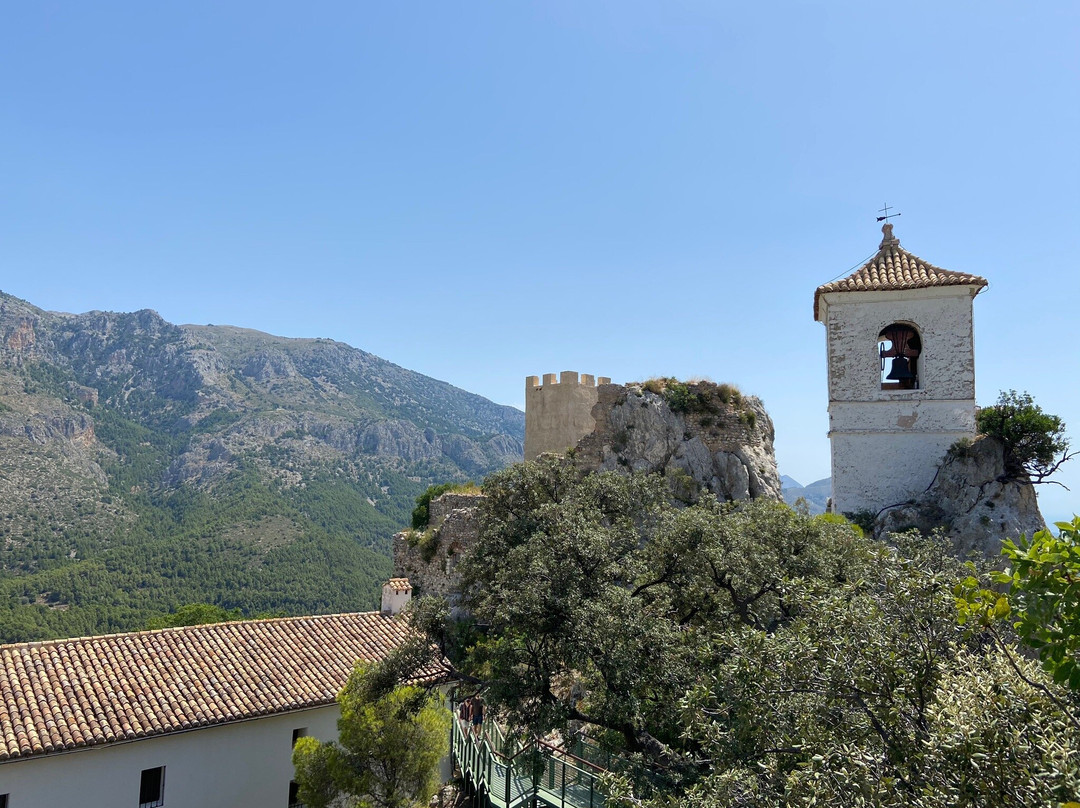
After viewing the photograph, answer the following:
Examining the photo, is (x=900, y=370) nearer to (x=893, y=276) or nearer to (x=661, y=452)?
(x=893, y=276)

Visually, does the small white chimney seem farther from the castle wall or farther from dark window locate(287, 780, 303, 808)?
the castle wall

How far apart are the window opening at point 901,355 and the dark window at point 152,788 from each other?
18.6 metres

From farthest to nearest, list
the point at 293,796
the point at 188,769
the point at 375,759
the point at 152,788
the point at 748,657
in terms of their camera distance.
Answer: the point at 293,796, the point at 188,769, the point at 152,788, the point at 375,759, the point at 748,657

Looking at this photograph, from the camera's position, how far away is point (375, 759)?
44.2 ft

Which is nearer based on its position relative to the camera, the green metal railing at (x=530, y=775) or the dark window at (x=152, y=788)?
the green metal railing at (x=530, y=775)

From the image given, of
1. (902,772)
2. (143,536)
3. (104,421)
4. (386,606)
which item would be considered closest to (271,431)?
(104,421)

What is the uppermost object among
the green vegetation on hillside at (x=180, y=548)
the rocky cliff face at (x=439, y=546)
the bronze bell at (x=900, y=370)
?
the bronze bell at (x=900, y=370)

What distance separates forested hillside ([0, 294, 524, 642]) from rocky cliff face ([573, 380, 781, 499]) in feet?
209

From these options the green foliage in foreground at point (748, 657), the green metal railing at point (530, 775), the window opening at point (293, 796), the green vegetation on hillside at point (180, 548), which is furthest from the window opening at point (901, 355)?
the green vegetation on hillside at point (180, 548)

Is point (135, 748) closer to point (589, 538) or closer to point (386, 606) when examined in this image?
point (386, 606)

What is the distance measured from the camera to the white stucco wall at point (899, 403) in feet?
53.9

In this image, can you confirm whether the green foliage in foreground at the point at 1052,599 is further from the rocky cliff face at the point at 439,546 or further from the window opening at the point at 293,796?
the rocky cliff face at the point at 439,546

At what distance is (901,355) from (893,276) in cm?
213

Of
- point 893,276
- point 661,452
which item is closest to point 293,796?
point 661,452
